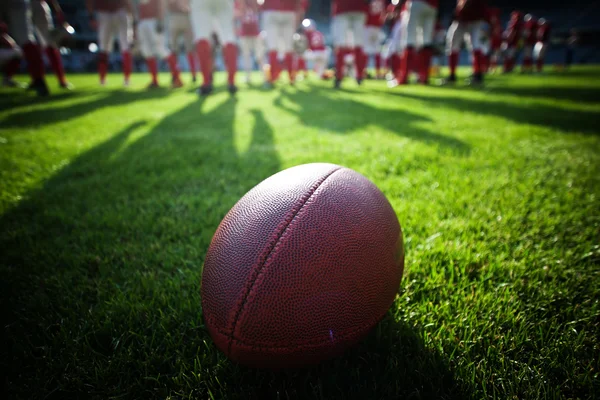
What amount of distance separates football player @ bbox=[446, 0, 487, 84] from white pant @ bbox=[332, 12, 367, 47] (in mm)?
2281

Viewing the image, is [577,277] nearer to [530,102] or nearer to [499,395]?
[499,395]

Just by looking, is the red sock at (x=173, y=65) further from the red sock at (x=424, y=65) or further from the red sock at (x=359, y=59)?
the red sock at (x=424, y=65)

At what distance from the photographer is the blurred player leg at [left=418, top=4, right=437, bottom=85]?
24.5 ft

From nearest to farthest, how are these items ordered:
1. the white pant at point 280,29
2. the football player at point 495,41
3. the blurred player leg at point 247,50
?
the white pant at point 280,29
the blurred player leg at point 247,50
the football player at point 495,41

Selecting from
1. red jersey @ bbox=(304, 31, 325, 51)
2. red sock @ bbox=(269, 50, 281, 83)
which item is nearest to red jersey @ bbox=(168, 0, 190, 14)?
red sock @ bbox=(269, 50, 281, 83)

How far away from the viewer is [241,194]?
7.13 ft

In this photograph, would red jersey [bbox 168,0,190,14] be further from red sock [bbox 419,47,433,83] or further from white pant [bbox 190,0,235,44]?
red sock [bbox 419,47,433,83]

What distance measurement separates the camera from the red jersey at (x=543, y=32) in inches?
609

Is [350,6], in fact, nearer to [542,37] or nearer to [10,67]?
[10,67]

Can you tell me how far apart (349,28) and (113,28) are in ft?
20.8

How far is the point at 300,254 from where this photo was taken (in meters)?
0.90

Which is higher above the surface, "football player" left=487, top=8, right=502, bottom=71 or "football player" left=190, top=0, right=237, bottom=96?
"football player" left=487, top=8, right=502, bottom=71

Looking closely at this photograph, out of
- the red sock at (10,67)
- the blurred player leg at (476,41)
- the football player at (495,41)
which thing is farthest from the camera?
the football player at (495,41)

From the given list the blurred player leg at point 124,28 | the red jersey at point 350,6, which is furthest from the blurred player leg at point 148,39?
the red jersey at point 350,6
